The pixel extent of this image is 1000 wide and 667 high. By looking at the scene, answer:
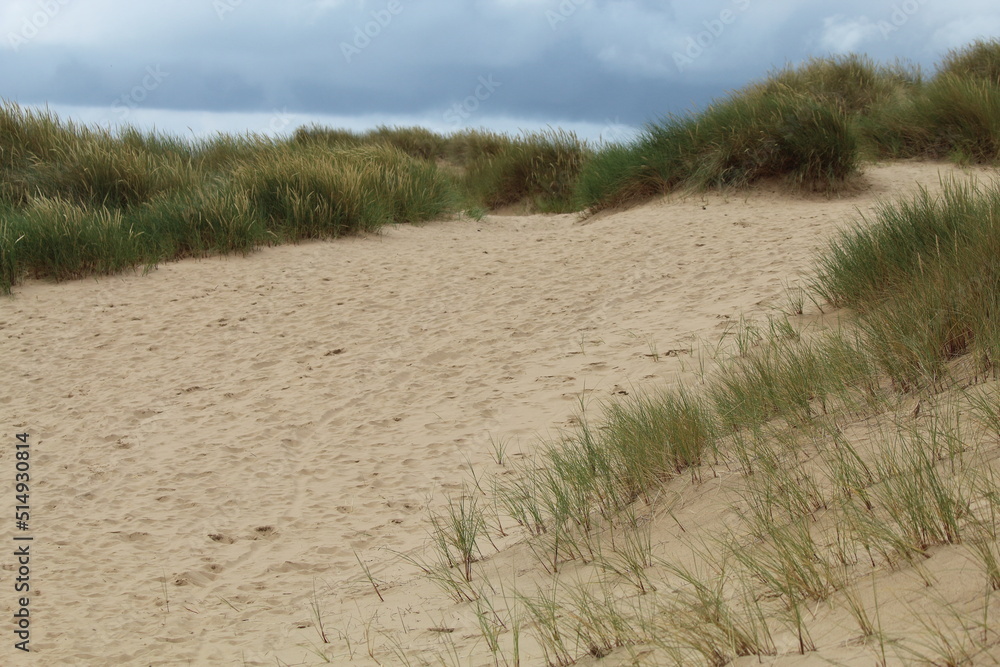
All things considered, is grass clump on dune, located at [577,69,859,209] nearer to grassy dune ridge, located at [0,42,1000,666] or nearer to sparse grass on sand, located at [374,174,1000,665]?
grassy dune ridge, located at [0,42,1000,666]

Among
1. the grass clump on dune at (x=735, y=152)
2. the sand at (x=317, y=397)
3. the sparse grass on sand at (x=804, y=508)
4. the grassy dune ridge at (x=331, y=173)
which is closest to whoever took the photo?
the sparse grass on sand at (x=804, y=508)

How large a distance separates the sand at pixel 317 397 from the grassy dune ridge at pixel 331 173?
0.37 metres

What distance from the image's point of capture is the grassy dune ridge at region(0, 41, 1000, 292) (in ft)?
30.5

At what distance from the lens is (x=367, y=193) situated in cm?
1086

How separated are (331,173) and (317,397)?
204 inches

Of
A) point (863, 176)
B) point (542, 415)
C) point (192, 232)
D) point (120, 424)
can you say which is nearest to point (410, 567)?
point (542, 415)

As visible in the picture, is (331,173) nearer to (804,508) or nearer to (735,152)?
(735,152)

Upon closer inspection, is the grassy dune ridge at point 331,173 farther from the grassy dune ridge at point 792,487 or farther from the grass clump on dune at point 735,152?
the grassy dune ridge at point 792,487

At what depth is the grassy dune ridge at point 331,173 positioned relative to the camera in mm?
9305

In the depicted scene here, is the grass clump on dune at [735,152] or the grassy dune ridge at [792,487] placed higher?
the grass clump on dune at [735,152]

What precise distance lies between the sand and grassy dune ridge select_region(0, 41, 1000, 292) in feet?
1.23

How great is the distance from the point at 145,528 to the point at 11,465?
1493 millimetres

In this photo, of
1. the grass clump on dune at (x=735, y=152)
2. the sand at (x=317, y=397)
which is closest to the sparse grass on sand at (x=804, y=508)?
the sand at (x=317, y=397)

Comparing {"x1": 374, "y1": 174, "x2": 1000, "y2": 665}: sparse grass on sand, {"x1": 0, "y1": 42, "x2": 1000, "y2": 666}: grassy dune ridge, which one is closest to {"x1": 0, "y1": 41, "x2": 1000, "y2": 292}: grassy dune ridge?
{"x1": 0, "y1": 42, "x2": 1000, "y2": 666}: grassy dune ridge
